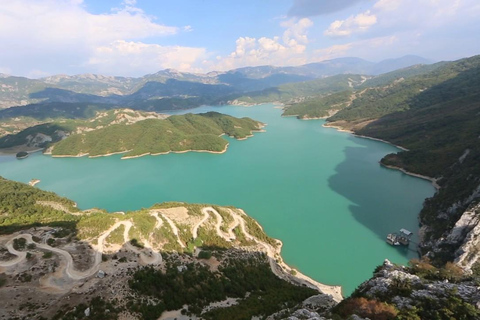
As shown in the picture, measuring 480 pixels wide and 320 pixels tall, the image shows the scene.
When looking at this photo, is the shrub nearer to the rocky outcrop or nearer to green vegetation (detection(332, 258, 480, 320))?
green vegetation (detection(332, 258, 480, 320))

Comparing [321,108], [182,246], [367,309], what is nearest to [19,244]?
[182,246]

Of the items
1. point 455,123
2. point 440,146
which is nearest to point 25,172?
point 440,146

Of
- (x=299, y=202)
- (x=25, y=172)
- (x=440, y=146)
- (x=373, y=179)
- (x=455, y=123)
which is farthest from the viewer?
(x=25, y=172)

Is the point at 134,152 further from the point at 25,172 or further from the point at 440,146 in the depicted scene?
the point at 440,146

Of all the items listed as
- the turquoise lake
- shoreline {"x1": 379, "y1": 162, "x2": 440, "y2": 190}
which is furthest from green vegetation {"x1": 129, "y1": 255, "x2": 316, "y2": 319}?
shoreline {"x1": 379, "y1": 162, "x2": 440, "y2": 190}

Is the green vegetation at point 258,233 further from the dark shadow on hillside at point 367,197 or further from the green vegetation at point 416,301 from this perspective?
the green vegetation at point 416,301

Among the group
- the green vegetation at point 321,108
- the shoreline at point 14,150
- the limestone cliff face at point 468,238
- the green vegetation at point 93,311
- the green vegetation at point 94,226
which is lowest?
the limestone cliff face at point 468,238

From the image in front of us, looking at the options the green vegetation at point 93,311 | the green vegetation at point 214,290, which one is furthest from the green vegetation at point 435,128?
the green vegetation at point 93,311
